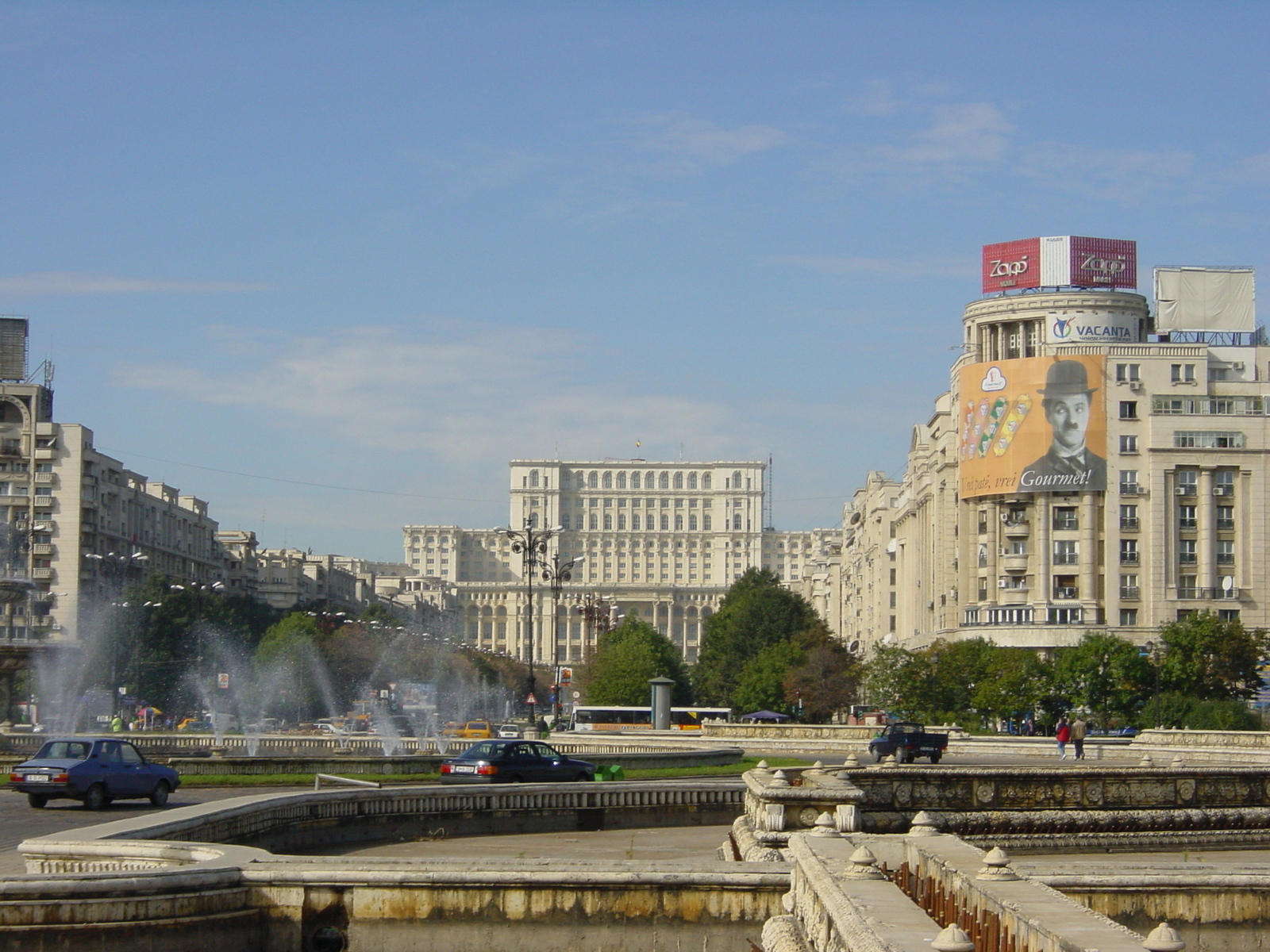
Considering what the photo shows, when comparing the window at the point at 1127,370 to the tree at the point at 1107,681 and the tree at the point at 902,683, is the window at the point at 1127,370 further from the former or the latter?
the tree at the point at 1107,681

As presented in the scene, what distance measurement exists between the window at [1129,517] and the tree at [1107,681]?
49.5 feet

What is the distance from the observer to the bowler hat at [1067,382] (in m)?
88.1

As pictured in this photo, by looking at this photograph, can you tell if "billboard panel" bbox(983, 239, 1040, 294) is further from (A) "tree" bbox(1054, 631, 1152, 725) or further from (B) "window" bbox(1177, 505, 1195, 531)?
(A) "tree" bbox(1054, 631, 1152, 725)

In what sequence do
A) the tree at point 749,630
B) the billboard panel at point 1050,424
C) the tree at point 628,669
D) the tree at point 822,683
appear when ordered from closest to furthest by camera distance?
the billboard panel at point 1050,424
the tree at point 822,683
the tree at point 628,669
the tree at point 749,630

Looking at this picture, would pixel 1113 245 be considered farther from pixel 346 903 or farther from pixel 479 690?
pixel 346 903

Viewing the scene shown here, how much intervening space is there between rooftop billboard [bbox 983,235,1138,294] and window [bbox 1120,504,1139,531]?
16793mm

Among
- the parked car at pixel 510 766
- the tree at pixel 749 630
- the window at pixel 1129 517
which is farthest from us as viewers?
the tree at pixel 749 630

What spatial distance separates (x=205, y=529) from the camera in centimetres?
14362

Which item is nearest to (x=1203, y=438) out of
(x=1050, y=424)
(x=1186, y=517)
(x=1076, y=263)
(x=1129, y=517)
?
(x=1186, y=517)

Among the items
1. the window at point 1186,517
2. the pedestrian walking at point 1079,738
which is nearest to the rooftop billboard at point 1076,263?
the window at point 1186,517

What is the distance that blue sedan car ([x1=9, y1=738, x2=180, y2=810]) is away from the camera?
80.6 ft

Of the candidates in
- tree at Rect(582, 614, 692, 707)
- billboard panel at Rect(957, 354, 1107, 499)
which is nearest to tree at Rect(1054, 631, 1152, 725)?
billboard panel at Rect(957, 354, 1107, 499)

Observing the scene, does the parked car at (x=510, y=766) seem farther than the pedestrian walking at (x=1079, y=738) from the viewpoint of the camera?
No

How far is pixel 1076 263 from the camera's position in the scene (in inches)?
3895
